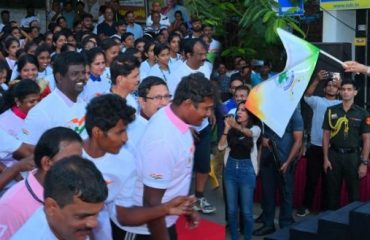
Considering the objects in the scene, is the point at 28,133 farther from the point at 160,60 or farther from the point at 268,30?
the point at 268,30

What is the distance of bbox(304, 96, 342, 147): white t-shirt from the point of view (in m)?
8.20

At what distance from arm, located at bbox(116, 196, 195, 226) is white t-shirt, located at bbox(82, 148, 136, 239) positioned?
0.43ft

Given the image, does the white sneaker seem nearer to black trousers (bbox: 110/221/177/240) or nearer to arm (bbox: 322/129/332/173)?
arm (bbox: 322/129/332/173)

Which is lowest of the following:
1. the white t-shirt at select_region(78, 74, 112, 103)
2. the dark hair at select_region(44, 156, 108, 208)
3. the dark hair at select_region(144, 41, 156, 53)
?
the dark hair at select_region(44, 156, 108, 208)

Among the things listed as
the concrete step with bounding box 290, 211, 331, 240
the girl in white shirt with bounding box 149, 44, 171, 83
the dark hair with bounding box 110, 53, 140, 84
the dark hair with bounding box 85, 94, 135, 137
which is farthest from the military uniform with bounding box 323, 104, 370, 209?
the dark hair with bounding box 85, 94, 135, 137

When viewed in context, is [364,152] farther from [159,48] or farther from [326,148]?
[159,48]

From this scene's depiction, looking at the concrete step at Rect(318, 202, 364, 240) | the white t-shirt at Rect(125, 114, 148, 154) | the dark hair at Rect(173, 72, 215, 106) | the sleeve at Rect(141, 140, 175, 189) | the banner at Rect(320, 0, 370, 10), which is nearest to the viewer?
the sleeve at Rect(141, 140, 175, 189)

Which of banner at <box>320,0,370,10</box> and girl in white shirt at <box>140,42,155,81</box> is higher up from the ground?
banner at <box>320,0,370,10</box>

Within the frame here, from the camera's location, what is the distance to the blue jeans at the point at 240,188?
6.59 metres

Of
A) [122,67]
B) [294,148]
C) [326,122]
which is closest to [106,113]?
[122,67]

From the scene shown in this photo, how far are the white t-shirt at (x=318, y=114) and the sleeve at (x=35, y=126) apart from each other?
4666 millimetres

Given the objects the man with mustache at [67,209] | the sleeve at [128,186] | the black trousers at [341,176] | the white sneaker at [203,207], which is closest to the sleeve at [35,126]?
the sleeve at [128,186]

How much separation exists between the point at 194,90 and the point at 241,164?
301 cm

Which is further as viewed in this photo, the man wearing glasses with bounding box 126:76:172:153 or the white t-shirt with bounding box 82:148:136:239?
the man wearing glasses with bounding box 126:76:172:153
